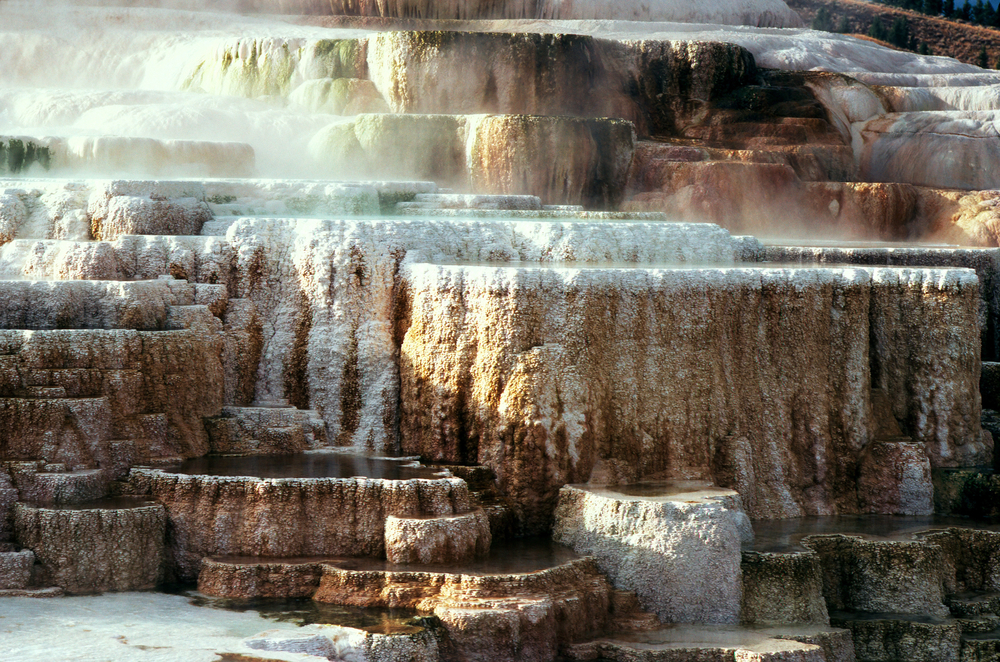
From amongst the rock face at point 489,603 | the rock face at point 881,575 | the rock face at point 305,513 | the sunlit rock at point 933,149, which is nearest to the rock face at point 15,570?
the rock face at point 305,513

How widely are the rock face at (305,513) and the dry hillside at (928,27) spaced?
30910mm

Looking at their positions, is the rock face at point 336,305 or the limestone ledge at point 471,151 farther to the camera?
the limestone ledge at point 471,151

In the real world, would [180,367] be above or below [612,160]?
below

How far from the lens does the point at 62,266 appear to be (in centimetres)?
1357

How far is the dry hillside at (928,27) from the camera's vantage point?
38.4 m

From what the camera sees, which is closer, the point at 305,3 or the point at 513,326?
the point at 513,326

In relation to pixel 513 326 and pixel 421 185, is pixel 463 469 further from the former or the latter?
pixel 421 185

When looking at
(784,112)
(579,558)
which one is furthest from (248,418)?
(784,112)

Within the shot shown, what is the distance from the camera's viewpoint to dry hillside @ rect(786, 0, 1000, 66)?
3841 centimetres

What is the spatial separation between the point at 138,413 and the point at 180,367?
623 millimetres

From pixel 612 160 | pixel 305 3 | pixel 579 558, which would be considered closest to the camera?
pixel 579 558

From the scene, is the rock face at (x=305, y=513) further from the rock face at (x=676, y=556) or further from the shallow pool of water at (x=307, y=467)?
the rock face at (x=676, y=556)

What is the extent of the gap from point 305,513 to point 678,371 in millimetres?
4000

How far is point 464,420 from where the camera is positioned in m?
12.8
